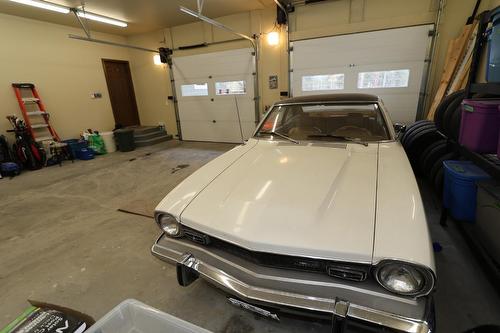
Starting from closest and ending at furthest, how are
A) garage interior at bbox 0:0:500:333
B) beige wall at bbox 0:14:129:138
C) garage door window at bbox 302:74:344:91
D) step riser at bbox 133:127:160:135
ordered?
garage interior at bbox 0:0:500:333
garage door window at bbox 302:74:344:91
beige wall at bbox 0:14:129:138
step riser at bbox 133:127:160:135

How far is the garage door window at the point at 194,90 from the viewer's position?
22.6 ft

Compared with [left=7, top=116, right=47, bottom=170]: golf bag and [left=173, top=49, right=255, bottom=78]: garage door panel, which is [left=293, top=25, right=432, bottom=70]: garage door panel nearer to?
[left=173, top=49, right=255, bottom=78]: garage door panel

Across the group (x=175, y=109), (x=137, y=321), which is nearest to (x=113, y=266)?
(x=137, y=321)

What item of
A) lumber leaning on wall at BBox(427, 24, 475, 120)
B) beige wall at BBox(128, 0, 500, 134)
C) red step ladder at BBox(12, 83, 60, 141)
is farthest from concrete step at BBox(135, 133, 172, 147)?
lumber leaning on wall at BBox(427, 24, 475, 120)

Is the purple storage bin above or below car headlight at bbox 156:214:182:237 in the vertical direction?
above

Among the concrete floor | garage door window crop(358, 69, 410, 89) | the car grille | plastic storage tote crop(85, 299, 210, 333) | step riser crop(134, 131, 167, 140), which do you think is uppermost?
garage door window crop(358, 69, 410, 89)

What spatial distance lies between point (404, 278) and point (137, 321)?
113 centimetres

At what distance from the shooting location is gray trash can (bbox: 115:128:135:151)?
21.4ft

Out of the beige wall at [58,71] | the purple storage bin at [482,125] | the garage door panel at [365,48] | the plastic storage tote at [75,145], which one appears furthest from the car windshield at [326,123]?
the beige wall at [58,71]

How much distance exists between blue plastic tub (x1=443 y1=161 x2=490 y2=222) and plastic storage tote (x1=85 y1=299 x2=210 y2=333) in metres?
2.45

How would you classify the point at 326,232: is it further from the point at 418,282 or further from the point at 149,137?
the point at 149,137

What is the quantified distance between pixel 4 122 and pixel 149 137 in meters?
3.15

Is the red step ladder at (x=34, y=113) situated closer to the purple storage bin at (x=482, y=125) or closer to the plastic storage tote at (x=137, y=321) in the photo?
the plastic storage tote at (x=137, y=321)

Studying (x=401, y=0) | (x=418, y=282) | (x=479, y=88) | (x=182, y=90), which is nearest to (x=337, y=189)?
(x=418, y=282)
